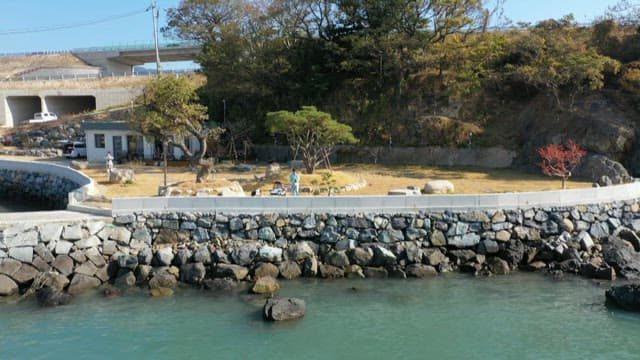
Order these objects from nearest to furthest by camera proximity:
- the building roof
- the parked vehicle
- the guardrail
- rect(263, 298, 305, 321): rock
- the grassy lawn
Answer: rect(263, 298, 305, 321): rock → the guardrail → the grassy lawn → the building roof → the parked vehicle

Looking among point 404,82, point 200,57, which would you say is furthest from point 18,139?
point 404,82

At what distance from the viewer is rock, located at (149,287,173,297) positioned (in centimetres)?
1473

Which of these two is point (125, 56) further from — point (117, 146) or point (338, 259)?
point (338, 259)

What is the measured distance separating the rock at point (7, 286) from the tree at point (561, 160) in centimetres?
1870

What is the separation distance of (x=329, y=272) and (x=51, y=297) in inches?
294

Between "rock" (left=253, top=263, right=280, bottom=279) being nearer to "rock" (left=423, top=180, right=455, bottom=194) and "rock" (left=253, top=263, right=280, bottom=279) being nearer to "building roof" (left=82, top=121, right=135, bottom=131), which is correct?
"rock" (left=423, top=180, right=455, bottom=194)

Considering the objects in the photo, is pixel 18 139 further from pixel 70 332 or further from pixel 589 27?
pixel 589 27

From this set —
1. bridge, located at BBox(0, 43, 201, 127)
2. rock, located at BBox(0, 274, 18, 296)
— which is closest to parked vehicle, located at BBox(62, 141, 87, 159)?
bridge, located at BBox(0, 43, 201, 127)

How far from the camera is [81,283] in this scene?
15.2m

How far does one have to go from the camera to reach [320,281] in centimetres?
1577

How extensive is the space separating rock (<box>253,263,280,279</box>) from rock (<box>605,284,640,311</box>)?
885 cm

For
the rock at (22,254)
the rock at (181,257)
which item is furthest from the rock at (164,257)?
the rock at (22,254)

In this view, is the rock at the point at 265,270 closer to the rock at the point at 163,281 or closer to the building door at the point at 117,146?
the rock at the point at 163,281

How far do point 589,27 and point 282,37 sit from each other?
18.6m
